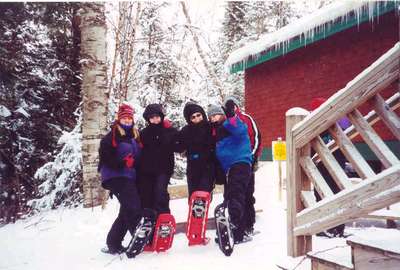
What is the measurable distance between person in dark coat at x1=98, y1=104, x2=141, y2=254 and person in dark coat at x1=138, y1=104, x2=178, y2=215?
20cm

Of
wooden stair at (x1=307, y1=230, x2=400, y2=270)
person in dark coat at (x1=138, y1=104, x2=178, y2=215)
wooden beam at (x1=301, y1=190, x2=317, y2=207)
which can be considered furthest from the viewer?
person in dark coat at (x1=138, y1=104, x2=178, y2=215)

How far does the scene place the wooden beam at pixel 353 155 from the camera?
103 inches

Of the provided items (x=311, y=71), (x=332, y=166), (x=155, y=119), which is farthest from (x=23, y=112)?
(x=311, y=71)

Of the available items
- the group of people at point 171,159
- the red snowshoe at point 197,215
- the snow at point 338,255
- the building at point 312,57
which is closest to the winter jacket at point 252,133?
the group of people at point 171,159

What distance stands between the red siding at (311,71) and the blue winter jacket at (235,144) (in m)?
5.29

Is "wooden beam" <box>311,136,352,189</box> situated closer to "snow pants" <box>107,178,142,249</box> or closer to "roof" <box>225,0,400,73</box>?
"snow pants" <box>107,178,142,249</box>

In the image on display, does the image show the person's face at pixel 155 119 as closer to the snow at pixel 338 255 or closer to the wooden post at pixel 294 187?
the wooden post at pixel 294 187

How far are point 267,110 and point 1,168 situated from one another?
298 inches

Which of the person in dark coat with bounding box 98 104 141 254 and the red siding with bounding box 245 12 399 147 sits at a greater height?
the red siding with bounding box 245 12 399 147

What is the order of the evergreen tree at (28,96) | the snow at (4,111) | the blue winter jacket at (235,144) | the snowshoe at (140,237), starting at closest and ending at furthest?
the snowshoe at (140,237) < the blue winter jacket at (235,144) < the snow at (4,111) < the evergreen tree at (28,96)

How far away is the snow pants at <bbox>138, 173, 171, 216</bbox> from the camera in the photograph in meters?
4.20

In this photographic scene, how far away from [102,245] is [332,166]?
9.43 feet

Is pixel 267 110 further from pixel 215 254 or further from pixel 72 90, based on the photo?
pixel 215 254

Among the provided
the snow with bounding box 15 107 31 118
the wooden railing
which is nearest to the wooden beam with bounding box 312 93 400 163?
the wooden railing
